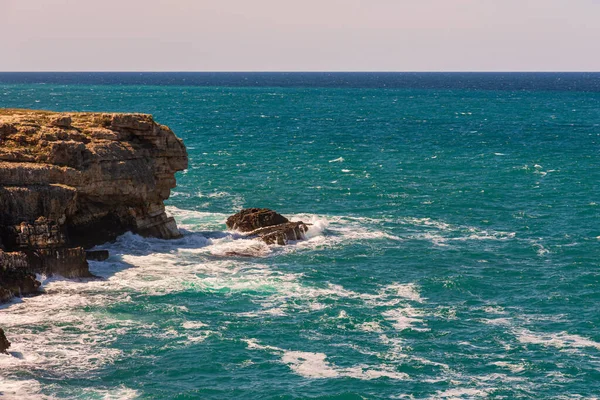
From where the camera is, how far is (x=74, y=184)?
6619 cm

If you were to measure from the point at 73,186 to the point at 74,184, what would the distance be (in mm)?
172

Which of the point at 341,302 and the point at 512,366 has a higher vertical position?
the point at 341,302

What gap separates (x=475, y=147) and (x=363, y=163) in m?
25.4

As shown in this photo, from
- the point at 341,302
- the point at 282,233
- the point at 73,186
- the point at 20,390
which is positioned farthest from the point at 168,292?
Result: the point at 20,390

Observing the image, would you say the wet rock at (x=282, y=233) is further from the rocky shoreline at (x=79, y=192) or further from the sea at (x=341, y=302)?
the sea at (x=341, y=302)

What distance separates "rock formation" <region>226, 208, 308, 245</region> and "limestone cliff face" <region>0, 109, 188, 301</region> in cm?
585

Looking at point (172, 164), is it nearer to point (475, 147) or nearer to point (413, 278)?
point (413, 278)

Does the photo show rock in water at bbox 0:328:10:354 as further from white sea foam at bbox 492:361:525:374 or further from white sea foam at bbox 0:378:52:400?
white sea foam at bbox 492:361:525:374

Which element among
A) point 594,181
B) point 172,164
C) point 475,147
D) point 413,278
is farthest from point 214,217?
point 475,147

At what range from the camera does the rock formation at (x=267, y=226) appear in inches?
2899

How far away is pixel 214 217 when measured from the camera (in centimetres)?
8406

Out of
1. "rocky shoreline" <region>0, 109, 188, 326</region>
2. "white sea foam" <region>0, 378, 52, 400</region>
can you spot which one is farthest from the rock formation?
"white sea foam" <region>0, 378, 52, 400</region>

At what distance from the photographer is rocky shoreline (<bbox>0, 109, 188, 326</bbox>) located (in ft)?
199

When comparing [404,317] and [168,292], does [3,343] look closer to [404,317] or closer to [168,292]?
[168,292]
